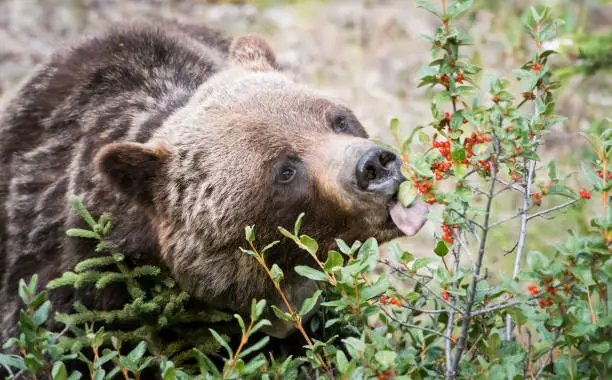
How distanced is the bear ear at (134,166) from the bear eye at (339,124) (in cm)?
91

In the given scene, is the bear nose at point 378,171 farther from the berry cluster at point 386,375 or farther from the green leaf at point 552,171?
the berry cluster at point 386,375

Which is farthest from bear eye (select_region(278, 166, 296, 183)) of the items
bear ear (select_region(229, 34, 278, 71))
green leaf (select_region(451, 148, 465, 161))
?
green leaf (select_region(451, 148, 465, 161))

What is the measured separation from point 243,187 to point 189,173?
324mm


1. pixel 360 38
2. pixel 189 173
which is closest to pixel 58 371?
pixel 189 173

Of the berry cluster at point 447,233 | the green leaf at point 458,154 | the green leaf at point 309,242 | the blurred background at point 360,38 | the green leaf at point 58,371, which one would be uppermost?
the blurred background at point 360,38

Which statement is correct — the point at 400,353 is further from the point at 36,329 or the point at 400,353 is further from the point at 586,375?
the point at 36,329

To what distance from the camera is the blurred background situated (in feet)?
25.8

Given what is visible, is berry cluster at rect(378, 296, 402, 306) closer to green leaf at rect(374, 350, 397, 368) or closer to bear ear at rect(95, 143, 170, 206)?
green leaf at rect(374, 350, 397, 368)

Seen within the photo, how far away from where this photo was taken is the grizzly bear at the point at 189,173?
3.82 metres

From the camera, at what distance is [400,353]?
3043mm

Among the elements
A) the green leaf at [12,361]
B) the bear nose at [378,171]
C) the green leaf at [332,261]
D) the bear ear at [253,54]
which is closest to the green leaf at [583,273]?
the green leaf at [332,261]

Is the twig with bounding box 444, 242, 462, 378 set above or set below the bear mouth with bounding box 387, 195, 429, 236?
below

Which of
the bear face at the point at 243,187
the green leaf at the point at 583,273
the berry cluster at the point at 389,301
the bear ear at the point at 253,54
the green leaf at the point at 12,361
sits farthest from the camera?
the bear ear at the point at 253,54

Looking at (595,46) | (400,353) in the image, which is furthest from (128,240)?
(595,46)
